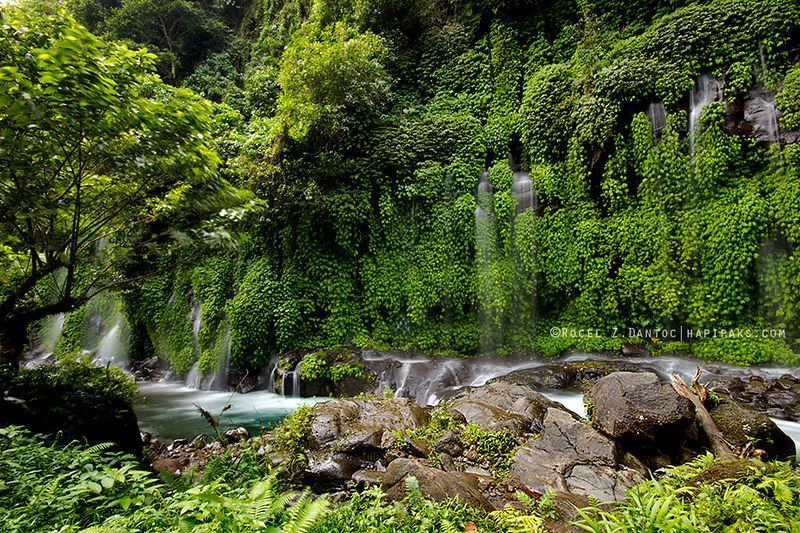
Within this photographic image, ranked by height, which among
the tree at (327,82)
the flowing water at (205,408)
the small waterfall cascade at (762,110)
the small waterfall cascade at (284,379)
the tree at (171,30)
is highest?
the tree at (171,30)

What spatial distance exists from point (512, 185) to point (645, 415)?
28.3 ft

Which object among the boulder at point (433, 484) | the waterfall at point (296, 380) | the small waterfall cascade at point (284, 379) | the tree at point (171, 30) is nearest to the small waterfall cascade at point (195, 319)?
the small waterfall cascade at point (284, 379)

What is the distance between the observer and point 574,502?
3398 mm

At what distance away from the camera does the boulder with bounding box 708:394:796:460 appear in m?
4.42

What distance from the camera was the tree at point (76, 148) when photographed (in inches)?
126

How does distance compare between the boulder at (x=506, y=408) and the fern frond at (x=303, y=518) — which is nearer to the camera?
the fern frond at (x=303, y=518)

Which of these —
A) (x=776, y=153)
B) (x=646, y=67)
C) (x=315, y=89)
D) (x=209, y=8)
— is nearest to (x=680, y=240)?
(x=776, y=153)

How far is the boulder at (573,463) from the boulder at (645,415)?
0.71ft

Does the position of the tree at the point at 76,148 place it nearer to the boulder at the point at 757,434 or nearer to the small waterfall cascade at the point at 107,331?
the boulder at the point at 757,434

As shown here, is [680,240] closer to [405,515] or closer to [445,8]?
[405,515]

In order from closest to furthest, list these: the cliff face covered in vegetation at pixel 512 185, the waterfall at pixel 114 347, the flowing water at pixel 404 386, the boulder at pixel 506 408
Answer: the boulder at pixel 506 408
the flowing water at pixel 404 386
the cliff face covered in vegetation at pixel 512 185
the waterfall at pixel 114 347

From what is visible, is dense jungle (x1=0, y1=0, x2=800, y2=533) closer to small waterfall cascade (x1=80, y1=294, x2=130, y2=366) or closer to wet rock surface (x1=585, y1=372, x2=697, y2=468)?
wet rock surface (x1=585, y1=372, x2=697, y2=468)

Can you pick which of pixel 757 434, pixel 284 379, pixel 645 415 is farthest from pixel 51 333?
pixel 757 434

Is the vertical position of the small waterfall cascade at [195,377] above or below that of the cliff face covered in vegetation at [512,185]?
below
